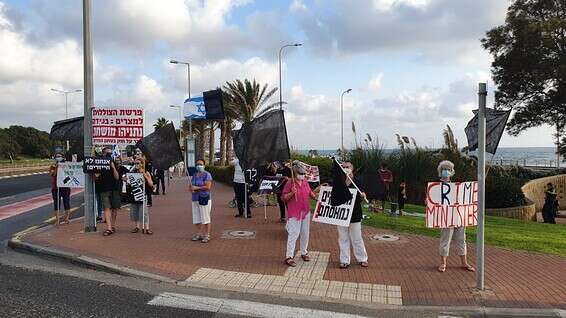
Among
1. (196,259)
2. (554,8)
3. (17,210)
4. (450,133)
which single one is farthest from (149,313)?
(554,8)

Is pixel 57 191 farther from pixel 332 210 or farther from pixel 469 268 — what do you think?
pixel 469 268

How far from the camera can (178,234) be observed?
438 inches

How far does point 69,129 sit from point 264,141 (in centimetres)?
589

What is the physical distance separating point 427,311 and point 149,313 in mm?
3191

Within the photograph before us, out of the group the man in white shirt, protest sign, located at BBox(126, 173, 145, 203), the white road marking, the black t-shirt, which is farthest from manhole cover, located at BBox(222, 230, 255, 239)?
the white road marking

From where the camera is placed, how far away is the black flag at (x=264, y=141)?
11312 millimetres

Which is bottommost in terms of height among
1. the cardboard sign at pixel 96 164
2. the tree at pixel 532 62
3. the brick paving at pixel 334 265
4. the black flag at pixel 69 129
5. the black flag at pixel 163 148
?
the brick paving at pixel 334 265

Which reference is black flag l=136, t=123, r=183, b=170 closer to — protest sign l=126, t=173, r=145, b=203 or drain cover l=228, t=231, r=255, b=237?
protest sign l=126, t=173, r=145, b=203

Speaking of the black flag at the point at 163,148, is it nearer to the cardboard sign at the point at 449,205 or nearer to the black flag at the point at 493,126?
the cardboard sign at the point at 449,205

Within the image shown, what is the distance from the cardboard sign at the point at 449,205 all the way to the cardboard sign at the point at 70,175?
8003 millimetres

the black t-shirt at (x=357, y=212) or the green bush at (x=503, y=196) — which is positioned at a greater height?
the black t-shirt at (x=357, y=212)

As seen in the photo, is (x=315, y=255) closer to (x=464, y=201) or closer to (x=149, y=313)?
(x=464, y=201)

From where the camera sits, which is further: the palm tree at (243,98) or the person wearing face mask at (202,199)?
the palm tree at (243,98)

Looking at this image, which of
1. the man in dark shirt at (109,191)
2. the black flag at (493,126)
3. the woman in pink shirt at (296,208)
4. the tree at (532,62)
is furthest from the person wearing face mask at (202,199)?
the tree at (532,62)
